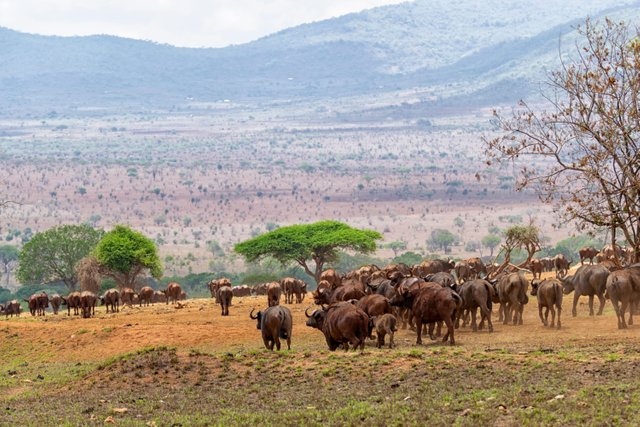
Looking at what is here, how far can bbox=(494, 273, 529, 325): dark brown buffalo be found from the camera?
31719 millimetres

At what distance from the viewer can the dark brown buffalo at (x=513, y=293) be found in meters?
31.7

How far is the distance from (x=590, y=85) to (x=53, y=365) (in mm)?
16295

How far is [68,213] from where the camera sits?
19838 centimetres

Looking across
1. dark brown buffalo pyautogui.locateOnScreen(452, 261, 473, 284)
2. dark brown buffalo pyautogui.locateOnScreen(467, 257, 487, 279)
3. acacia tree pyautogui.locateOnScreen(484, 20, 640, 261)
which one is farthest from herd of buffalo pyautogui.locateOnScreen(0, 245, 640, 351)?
dark brown buffalo pyautogui.locateOnScreen(467, 257, 487, 279)

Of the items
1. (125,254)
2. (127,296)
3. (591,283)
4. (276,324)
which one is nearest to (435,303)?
(276,324)

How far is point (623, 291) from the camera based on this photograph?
29.1 meters

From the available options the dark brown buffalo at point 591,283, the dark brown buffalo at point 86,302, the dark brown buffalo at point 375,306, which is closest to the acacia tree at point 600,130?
the dark brown buffalo at point 591,283

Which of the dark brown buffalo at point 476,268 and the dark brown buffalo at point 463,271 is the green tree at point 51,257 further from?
the dark brown buffalo at point 463,271

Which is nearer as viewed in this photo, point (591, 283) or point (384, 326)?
point (384, 326)

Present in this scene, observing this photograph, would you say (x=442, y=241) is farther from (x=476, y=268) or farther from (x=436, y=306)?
(x=436, y=306)

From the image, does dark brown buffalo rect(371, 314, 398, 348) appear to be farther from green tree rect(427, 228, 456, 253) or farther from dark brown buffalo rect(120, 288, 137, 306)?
green tree rect(427, 228, 456, 253)

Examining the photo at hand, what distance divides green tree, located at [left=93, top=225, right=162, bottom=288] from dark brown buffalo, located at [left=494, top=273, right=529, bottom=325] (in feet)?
126

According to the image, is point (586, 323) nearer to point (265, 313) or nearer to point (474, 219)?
point (265, 313)

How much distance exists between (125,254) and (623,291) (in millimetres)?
42801
